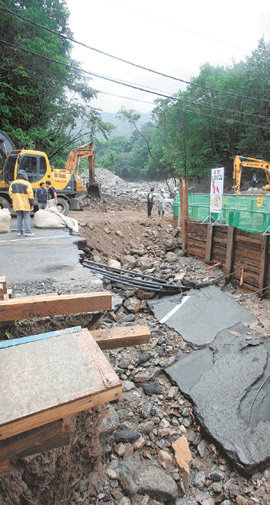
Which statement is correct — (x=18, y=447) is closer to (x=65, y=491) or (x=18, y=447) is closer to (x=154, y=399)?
(x=65, y=491)

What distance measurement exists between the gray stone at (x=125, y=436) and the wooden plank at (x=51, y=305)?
5.43 ft

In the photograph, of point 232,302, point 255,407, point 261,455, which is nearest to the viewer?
point 261,455

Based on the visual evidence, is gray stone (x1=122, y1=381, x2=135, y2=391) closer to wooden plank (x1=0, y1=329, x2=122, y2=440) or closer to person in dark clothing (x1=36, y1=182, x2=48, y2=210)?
wooden plank (x1=0, y1=329, x2=122, y2=440)

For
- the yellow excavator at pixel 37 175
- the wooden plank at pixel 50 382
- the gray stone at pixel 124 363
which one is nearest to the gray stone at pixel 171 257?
the gray stone at pixel 124 363

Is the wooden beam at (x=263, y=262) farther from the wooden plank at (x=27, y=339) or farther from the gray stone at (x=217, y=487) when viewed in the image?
the wooden plank at (x=27, y=339)

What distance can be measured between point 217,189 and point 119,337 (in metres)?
7.03

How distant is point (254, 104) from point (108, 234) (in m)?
28.5

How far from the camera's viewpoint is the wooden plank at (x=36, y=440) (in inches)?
58.5

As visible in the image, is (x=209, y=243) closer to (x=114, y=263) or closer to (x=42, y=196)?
(x=114, y=263)

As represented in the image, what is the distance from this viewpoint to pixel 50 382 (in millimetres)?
1722

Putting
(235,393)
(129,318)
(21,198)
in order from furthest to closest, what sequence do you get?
(21,198) < (129,318) < (235,393)

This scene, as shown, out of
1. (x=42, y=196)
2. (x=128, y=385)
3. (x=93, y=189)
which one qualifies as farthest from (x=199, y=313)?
(x=93, y=189)

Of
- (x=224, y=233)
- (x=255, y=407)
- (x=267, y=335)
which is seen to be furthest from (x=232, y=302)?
(x=255, y=407)

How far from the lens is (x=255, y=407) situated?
3.81m
